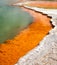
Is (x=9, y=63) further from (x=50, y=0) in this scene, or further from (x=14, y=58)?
(x=50, y=0)

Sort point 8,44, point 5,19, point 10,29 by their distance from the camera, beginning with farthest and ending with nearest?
1. point 5,19
2. point 10,29
3. point 8,44

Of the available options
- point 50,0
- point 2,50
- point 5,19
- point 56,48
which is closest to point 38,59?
point 56,48

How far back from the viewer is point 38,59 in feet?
33.7

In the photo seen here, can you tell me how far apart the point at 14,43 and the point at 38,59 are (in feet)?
11.2

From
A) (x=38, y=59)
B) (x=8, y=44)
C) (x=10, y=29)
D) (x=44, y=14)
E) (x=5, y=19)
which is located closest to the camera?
(x=38, y=59)

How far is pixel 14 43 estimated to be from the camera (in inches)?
521

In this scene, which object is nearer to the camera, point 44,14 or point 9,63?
point 9,63

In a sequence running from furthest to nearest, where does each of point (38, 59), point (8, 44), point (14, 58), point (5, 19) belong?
1. point (5, 19)
2. point (8, 44)
3. point (14, 58)
4. point (38, 59)

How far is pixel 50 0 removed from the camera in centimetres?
3397

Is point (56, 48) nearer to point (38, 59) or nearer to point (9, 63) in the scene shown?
point (38, 59)

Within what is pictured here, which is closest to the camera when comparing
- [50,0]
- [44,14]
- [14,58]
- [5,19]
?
[14,58]

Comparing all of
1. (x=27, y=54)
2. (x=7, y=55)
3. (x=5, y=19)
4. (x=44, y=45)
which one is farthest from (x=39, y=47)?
(x=5, y=19)

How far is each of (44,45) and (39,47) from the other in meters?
0.43

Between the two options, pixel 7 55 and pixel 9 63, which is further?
pixel 7 55
